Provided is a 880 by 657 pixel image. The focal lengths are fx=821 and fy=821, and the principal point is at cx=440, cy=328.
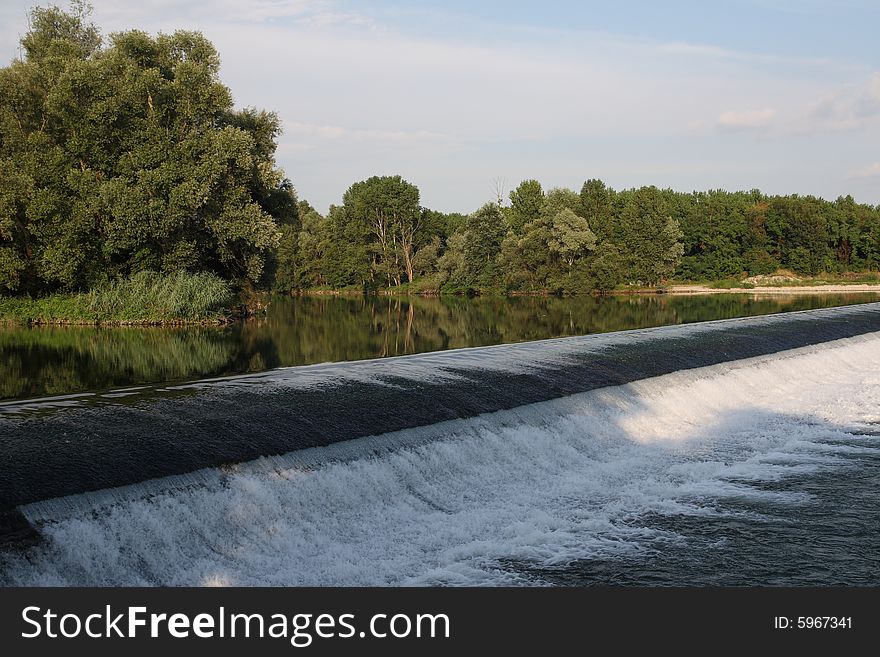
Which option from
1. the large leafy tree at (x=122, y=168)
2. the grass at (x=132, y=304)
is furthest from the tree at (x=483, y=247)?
the grass at (x=132, y=304)

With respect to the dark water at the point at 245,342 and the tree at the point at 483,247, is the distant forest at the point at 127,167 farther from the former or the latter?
the tree at the point at 483,247

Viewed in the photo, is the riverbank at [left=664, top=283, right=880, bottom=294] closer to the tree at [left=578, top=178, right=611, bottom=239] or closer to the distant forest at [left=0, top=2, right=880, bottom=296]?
the tree at [left=578, top=178, right=611, bottom=239]

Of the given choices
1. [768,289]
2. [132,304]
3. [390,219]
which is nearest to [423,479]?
[132,304]

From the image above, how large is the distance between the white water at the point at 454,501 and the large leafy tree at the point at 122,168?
A: 2229cm

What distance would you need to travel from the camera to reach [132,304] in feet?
105

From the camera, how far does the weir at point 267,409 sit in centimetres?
776

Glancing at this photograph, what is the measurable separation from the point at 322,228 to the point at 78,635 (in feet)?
250

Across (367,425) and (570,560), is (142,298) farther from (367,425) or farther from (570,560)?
(570,560)

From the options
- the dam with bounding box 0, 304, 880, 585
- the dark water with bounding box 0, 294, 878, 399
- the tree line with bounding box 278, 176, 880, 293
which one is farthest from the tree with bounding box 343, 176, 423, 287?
the dam with bounding box 0, 304, 880, 585

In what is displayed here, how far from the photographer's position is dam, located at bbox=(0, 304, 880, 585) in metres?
7.33

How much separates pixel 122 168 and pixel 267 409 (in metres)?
24.9

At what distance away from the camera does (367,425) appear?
10312 mm

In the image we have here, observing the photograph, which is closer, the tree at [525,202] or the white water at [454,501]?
the white water at [454,501]

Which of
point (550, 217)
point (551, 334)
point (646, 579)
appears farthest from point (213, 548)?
point (550, 217)
